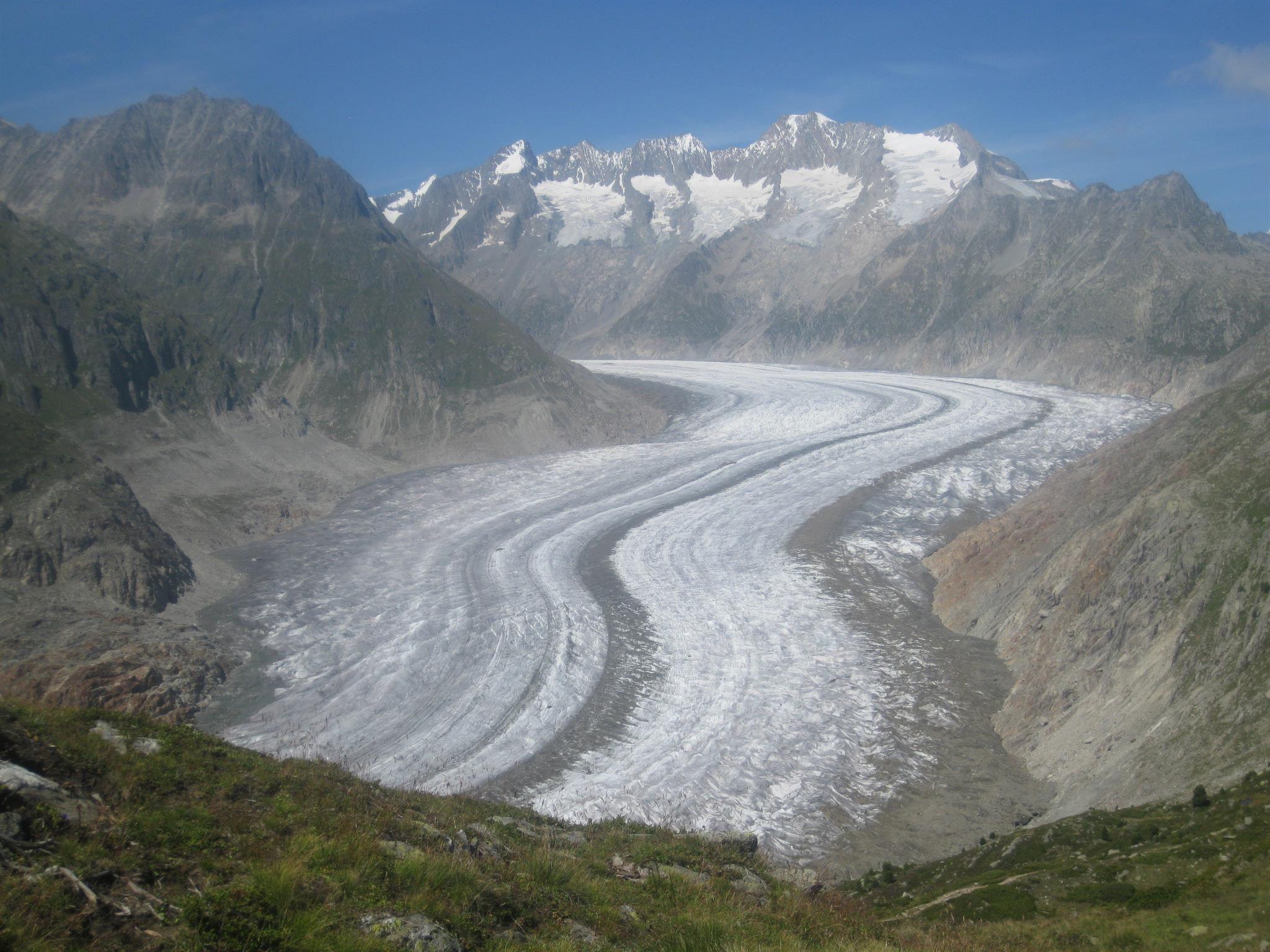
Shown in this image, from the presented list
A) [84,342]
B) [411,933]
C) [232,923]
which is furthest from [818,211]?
[232,923]

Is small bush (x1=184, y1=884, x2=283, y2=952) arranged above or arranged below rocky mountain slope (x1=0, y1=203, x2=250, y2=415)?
below

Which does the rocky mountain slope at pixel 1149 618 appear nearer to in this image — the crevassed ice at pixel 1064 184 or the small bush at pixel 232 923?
the small bush at pixel 232 923

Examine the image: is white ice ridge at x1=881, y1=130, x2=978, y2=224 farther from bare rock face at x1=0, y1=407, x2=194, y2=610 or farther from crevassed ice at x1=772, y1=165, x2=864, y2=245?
bare rock face at x1=0, y1=407, x2=194, y2=610

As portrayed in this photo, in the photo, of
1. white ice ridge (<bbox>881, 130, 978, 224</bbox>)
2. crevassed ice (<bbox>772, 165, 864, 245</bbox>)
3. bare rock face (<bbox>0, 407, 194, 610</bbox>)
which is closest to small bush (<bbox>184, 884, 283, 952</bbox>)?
bare rock face (<bbox>0, 407, 194, 610</bbox>)

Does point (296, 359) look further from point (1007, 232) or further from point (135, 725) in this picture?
point (1007, 232)

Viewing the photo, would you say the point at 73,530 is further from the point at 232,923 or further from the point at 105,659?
the point at 232,923

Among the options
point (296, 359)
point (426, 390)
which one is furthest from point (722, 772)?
point (296, 359)
